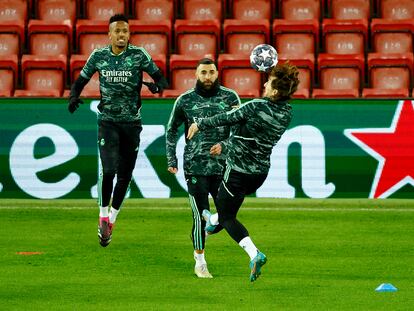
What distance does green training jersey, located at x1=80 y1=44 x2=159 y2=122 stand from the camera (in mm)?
11406

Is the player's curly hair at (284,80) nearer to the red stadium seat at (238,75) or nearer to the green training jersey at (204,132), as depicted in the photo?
the green training jersey at (204,132)

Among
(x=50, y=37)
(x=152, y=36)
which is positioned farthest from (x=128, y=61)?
(x=50, y=37)

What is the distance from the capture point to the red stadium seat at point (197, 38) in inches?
717

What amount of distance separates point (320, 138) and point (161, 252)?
Answer: 4.69 metres

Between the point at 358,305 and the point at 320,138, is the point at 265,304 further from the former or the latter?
the point at 320,138

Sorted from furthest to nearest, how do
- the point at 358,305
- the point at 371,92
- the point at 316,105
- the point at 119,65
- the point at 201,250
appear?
the point at 371,92 < the point at 316,105 < the point at 119,65 < the point at 201,250 < the point at 358,305

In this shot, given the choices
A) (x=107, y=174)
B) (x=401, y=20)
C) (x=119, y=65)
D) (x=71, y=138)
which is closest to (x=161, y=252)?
(x=107, y=174)

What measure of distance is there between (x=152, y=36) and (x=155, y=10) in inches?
41.0

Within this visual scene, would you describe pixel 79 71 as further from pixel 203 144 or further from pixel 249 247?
pixel 249 247

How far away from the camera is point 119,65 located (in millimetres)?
11398

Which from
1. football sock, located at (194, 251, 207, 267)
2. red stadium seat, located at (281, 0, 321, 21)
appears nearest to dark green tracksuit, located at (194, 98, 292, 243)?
football sock, located at (194, 251, 207, 267)

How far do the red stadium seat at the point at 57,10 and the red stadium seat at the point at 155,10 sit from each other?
1.13 metres

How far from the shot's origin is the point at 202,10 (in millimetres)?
19062

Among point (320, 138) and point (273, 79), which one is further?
point (320, 138)
